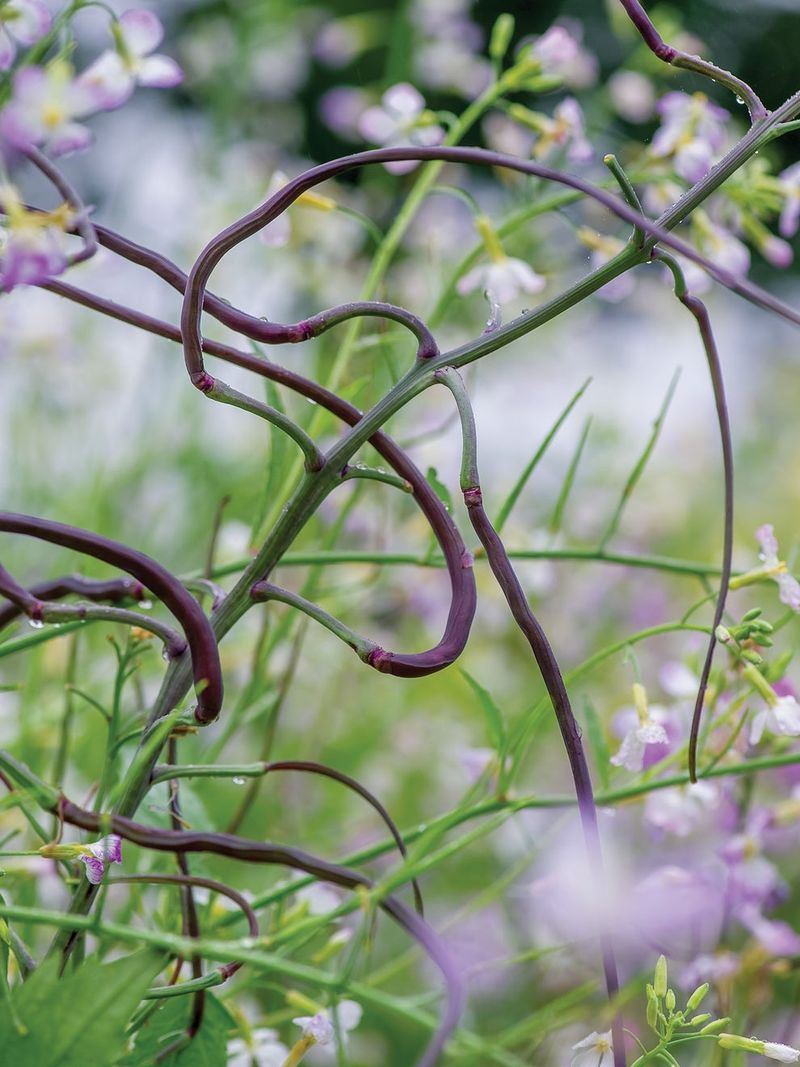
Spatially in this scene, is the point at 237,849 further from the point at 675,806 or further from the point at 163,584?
the point at 675,806

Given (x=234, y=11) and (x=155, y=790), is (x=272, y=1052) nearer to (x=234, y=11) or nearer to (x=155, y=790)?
(x=155, y=790)

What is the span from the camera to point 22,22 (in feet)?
0.77

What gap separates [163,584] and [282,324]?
0.15 feet

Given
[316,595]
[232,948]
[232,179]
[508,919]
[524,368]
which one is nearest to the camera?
[232,948]

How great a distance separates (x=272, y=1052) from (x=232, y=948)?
0.10m

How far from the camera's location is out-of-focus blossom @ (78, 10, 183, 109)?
0.25 m

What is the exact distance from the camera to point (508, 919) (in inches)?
21.3

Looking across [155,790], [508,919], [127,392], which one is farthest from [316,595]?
[127,392]

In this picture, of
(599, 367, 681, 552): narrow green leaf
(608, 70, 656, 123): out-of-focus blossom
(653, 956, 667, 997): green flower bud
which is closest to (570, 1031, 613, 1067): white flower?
(653, 956, 667, 997): green flower bud

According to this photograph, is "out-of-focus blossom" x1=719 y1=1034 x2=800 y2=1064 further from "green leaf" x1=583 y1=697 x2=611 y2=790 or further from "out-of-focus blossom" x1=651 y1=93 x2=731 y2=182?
"out-of-focus blossom" x1=651 y1=93 x2=731 y2=182

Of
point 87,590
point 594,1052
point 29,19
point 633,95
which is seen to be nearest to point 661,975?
point 594,1052

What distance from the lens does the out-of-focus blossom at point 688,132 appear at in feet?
1.06

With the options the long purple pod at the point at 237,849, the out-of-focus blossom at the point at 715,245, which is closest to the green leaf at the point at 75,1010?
the long purple pod at the point at 237,849

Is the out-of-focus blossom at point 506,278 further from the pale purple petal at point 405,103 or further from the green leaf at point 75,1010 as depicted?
the green leaf at point 75,1010
